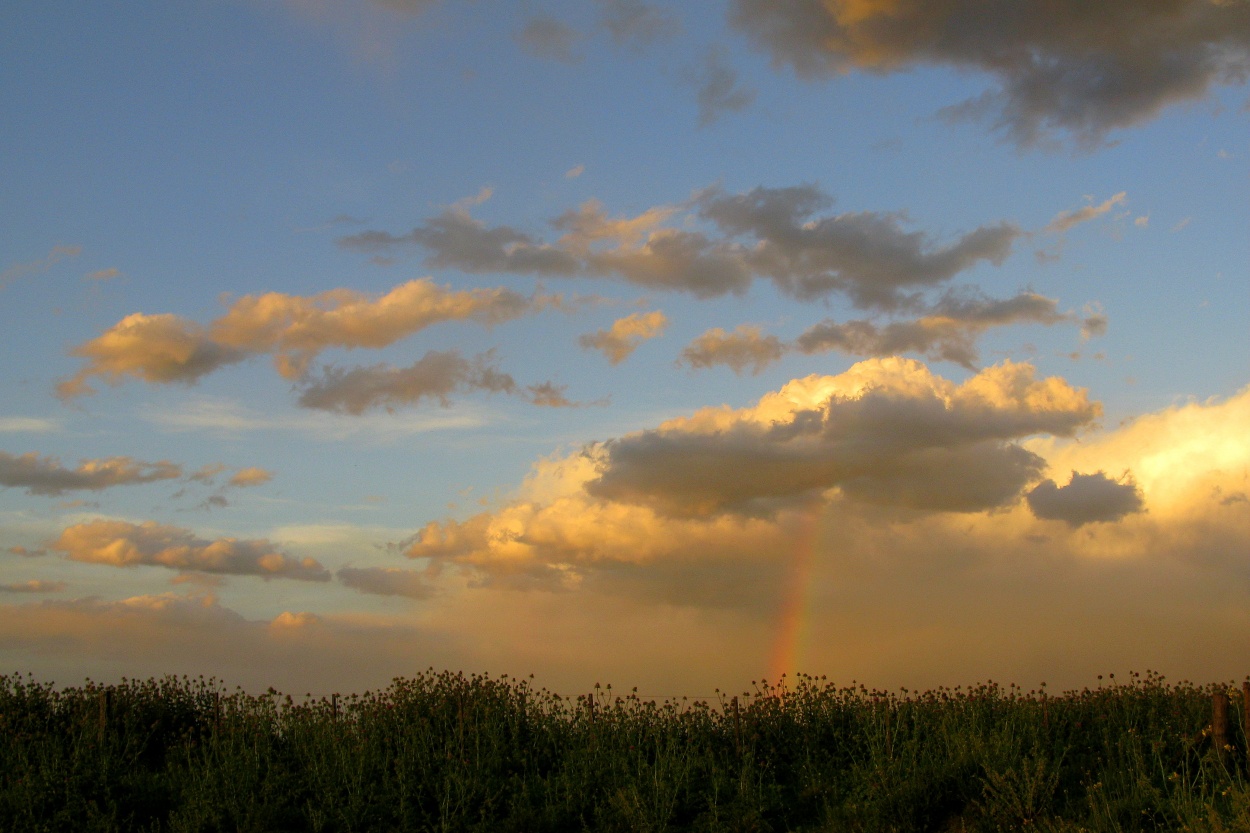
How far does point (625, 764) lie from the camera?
14594mm

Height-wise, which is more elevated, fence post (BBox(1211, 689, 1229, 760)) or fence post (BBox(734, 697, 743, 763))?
fence post (BBox(1211, 689, 1229, 760))

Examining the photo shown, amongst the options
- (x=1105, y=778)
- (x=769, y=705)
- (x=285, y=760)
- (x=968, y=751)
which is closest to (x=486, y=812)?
(x=285, y=760)

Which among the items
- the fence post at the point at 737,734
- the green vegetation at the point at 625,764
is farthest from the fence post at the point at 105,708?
the fence post at the point at 737,734

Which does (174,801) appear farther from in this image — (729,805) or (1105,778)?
(1105,778)

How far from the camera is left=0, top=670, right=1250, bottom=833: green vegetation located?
12883mm

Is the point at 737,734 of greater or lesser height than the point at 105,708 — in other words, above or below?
below

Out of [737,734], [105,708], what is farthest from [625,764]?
[105,708]

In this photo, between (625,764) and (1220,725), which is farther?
(625,764)

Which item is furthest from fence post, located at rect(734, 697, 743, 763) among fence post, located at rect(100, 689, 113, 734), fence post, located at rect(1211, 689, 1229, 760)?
fence post, located at rect(100, 689, 113, 734)

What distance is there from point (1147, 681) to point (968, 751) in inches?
244

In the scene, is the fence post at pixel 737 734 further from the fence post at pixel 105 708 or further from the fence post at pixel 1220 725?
the fence post at pixel 105 708

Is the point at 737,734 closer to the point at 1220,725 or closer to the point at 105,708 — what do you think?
the point at 1220,725

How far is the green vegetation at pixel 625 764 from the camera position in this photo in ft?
42.3

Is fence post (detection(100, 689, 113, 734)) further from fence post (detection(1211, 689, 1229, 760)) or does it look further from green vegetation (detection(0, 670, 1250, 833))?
fence post (detection(1211, 689, 1229, 760))
